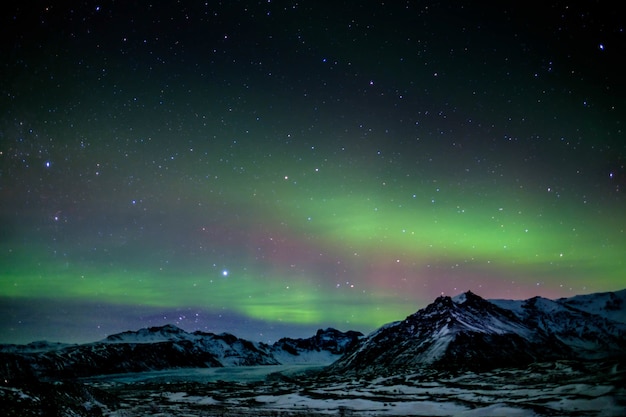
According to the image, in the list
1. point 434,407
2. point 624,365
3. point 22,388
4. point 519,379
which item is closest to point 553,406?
point 434,407

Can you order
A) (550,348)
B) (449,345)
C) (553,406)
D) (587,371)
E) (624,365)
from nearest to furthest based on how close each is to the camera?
(553,406), (624,365), (587,371), (449,345), (550,348)

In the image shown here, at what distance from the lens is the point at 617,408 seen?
29.6m

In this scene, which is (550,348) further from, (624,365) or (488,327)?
(624,365)

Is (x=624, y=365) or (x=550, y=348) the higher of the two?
(x=624, y=365)

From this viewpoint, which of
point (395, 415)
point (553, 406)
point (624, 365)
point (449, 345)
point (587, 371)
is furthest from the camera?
point (449, 345)

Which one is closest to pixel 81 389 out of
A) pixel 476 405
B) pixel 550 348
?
pixel 476 405

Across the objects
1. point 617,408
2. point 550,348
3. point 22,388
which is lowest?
point 550,348

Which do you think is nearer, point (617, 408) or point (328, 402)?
point (617, 408)

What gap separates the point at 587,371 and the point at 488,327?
461ft

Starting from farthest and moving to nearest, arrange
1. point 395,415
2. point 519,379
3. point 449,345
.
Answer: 1. point 449,345
2. point 519,379
3. point 395,415

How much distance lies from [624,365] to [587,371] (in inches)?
295

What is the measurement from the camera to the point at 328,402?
52.2 meters

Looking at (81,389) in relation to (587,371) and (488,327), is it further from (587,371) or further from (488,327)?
(488,327)

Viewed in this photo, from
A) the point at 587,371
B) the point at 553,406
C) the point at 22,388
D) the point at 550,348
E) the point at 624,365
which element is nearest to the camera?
the point at 22,388
